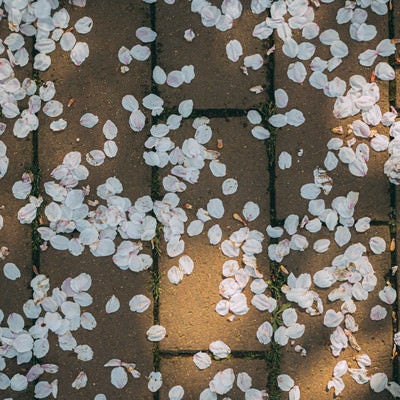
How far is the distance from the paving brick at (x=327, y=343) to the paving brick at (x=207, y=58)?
2.05ft

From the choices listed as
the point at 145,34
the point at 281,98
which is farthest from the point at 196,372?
the point at 145,34

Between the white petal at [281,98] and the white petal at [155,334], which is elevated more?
the white petal at [281,98]

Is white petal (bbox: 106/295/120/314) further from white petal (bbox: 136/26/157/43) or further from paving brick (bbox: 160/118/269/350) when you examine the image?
white petal (bbox: 136/26/157/43)

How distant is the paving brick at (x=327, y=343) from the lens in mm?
2404

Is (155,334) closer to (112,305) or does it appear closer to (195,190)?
(112,305)

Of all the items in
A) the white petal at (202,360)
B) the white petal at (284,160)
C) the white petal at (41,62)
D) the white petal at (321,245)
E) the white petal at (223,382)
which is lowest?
the white petal at (223,382)


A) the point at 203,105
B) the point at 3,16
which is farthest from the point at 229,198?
the point at 3,16

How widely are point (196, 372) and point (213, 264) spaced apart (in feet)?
1.31

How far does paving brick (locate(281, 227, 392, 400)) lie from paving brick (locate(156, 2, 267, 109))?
0.63 meters

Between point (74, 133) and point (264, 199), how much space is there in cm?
75

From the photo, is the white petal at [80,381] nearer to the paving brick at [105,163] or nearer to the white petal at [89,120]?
the paving brick at [105,163]

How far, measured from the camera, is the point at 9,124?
2.44m

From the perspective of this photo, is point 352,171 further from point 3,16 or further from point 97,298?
point 3,16

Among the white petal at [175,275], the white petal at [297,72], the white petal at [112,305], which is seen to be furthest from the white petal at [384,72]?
the white petal at [112,305]
